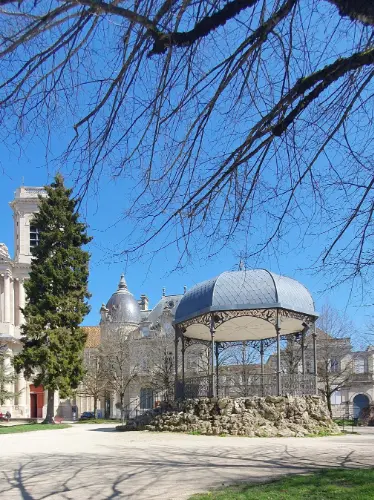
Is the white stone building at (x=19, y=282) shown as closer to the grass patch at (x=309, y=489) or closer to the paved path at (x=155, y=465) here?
the paved path at (x=155, y=465)

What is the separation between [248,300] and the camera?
21.8 meters

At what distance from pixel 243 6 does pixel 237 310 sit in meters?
17.9

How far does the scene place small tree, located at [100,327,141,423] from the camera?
158ft

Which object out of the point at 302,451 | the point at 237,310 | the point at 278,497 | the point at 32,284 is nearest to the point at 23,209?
the point at 32,284

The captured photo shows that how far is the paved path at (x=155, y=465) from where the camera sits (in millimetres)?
8422

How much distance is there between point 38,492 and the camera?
8.32 m

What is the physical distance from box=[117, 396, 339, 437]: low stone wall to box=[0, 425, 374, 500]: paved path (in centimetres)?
267

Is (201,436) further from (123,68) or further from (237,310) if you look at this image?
(123,68)

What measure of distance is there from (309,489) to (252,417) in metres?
12.0

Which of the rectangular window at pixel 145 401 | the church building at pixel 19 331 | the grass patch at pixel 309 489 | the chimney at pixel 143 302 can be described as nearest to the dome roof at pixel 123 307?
the chimney at pixel 143 302

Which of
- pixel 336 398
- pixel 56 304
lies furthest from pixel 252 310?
pixel 336 398

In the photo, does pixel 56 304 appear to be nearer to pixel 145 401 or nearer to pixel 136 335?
pixel 145 401

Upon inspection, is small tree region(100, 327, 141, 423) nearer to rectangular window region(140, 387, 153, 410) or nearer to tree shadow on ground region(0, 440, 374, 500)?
rectangular window region(140, 387, 153, 410)

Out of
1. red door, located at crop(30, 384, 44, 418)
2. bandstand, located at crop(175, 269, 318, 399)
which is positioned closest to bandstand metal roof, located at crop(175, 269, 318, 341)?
bandstand, located at crop(175, 269, 318, 399)
